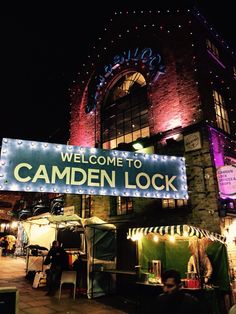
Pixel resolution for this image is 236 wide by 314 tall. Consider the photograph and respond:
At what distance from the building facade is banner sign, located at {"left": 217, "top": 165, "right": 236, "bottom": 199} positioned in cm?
4

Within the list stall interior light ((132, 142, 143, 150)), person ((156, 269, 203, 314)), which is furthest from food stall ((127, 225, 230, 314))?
person ((156, 269, 203, 314))

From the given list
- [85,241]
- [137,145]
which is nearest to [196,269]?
[85,241]

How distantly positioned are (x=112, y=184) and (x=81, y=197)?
976 centimetres

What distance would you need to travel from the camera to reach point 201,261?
30.3 feet

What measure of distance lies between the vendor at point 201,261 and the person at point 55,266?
17.0ft

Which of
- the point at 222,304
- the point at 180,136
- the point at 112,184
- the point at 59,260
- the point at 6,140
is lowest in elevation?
the point at 222,304

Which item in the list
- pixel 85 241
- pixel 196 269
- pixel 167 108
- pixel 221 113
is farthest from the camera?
pixel 221 113

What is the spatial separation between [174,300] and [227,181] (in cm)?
701

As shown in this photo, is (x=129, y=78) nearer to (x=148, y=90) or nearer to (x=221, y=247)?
(x=148, y=90)

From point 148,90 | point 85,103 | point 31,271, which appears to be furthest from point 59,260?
point 85,103

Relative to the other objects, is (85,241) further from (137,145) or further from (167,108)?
(167,108)

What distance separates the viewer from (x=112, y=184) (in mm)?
7367

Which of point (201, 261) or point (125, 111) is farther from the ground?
point (125, 111)

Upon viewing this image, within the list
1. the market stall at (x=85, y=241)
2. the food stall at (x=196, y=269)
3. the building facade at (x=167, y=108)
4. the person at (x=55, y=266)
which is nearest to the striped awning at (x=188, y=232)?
the food stall at (x=196, y=269)
